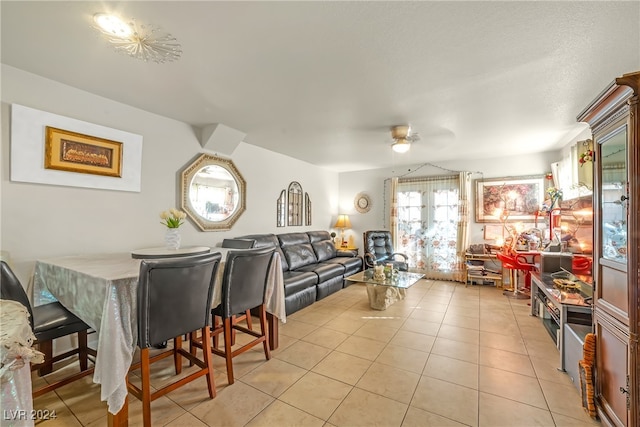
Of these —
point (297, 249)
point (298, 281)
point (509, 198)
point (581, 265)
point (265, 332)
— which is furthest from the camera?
point (509, 198)

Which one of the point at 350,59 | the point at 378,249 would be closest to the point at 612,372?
the point at 350,59

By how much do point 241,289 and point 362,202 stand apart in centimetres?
468

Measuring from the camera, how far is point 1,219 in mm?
2094

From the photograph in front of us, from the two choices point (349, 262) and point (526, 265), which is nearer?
point (526, 265)

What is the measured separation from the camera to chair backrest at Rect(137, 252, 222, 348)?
157 centimetres

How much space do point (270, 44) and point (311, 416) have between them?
2.41m

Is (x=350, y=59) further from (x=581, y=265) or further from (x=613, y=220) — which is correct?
(x=581, y=265)

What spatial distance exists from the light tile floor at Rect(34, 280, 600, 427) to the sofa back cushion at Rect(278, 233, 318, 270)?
1.30 metres

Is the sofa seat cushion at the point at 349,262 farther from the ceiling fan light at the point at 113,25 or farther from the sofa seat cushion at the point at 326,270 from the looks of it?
the ceiling fan light at the point at 113,25

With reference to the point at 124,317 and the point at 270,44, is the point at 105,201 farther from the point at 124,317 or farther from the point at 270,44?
the point at 270,44

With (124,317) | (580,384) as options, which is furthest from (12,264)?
(580,384)

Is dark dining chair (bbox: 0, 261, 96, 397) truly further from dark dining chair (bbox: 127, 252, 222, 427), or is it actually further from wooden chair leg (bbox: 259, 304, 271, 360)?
wooden chair leg (bbox: 259, 304, 271, 360)

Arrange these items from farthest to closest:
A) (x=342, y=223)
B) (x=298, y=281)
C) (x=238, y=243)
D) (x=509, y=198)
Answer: (x=342, y=223) → (x=509, y=198) → (x=298, y=281) → (x=238, y=243)

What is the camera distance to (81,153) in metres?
2.50
